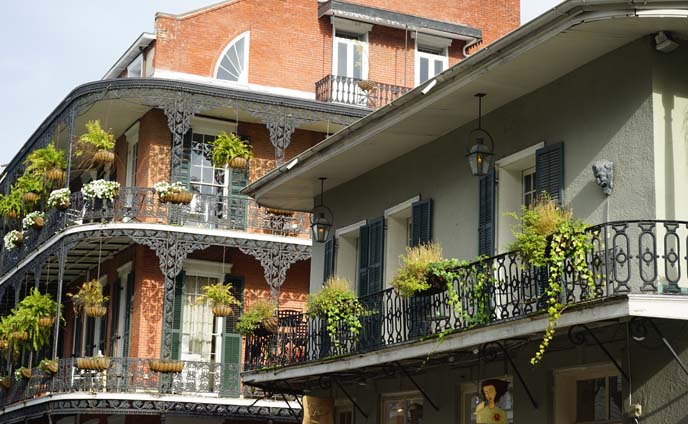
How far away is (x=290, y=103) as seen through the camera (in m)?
26.0

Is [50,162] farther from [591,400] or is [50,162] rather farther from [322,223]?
[591,400]

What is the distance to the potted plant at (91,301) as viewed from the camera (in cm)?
2505

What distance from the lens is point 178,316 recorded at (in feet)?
83.8

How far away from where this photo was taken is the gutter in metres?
27.6

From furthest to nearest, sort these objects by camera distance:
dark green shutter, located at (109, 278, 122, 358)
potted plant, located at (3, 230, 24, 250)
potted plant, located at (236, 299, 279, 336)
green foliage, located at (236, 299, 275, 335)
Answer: potted plant, located at (3, 230, 24, 250)
dark green shutter, located at (109, 278, 122, 358)
green foliage, located at (236, 299, 275, 335)
potted plant, located at (236, 299, 279, 336)

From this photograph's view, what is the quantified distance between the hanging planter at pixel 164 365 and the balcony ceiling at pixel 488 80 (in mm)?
5636

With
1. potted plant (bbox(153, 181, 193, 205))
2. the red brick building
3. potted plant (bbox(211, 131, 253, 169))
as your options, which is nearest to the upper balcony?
the red brick building

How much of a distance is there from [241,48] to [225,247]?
474 centimetres

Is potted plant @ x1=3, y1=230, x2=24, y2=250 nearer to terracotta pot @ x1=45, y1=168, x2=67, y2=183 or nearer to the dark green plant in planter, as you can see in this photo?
terracotta pot @ x1=45, y1=168, x2=67, y2=183

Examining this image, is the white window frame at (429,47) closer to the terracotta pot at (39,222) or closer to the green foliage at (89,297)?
the terracotta pot at (39,222)

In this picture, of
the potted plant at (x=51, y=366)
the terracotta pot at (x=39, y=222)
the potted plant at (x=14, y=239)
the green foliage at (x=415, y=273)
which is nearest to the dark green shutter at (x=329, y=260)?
the green foliage at (x=415, y=273)

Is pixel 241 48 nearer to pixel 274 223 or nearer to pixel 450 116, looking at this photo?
pixel 274 223

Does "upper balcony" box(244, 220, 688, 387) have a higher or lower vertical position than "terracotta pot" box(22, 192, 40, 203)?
lower

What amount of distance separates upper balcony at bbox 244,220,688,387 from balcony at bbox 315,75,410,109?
994 centimetres
